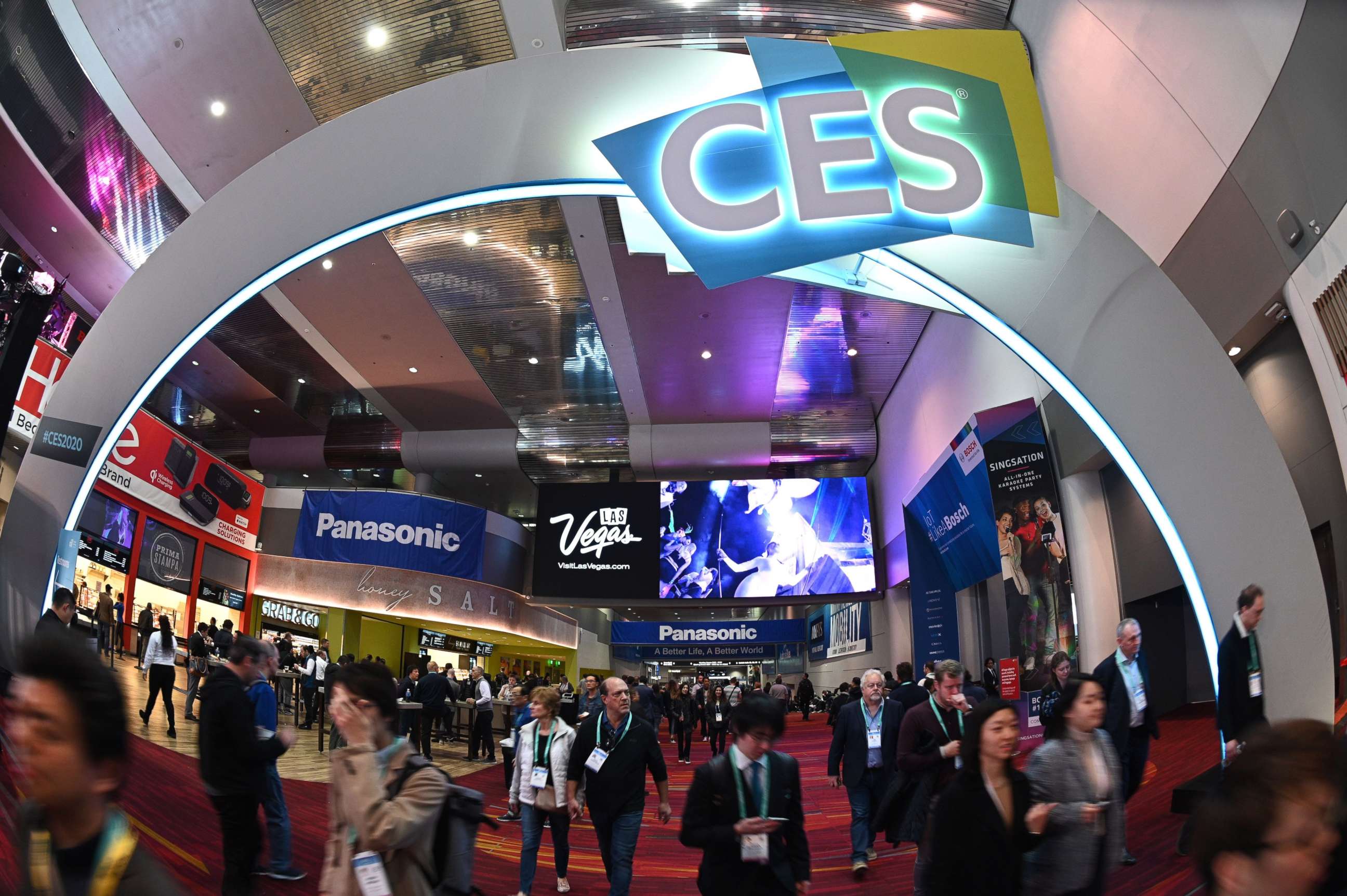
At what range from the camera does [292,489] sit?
18750mm

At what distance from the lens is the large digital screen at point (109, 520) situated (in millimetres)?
13133

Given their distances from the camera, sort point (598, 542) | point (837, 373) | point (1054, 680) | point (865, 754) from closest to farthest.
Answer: point (865, 754) < point (1054, 680) < point (837, 373) < point (598, 542)

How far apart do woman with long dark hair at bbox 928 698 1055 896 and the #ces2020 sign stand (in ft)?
10.3

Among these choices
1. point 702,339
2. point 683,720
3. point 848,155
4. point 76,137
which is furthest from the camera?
point 683,720

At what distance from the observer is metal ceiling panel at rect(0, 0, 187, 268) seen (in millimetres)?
9305

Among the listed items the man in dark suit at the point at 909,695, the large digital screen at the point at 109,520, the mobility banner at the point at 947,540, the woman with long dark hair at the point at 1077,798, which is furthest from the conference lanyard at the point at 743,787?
the large digital screen at the point at 109,520

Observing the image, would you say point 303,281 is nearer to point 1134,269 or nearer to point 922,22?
point 922,22

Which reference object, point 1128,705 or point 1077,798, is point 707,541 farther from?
point 1077,798

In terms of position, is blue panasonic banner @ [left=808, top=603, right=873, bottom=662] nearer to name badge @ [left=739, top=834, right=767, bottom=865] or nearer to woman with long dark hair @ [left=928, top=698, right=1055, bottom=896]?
name badge @ [left=739, top=834, right=767, bottom=865]

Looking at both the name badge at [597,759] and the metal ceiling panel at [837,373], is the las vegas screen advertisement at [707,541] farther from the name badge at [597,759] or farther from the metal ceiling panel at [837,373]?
the name badge at [597,759]

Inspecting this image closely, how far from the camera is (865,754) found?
5.62 meters

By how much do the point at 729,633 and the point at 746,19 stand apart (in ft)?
63.4

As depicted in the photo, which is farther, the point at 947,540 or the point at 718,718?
the point at 718,718

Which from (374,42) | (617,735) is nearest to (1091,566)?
(617,735)
